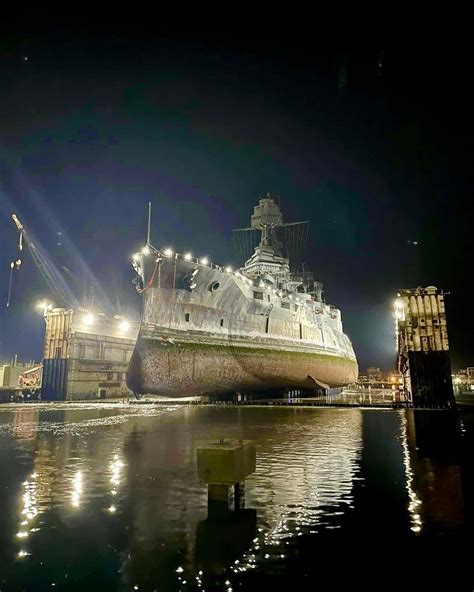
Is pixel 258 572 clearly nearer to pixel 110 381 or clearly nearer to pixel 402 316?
pixel 402 316

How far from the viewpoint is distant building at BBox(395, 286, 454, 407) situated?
30.5 metres

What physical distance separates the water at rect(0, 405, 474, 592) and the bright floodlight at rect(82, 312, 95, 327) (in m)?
31.5

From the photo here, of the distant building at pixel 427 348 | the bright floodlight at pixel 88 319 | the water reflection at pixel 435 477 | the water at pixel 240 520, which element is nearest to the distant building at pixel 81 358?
the bright floodlight at pixel 88 319

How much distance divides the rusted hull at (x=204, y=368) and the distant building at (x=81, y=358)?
9.96 m

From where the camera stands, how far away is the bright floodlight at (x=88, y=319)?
44219mm

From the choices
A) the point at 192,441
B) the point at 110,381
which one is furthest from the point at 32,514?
the point at 110,381

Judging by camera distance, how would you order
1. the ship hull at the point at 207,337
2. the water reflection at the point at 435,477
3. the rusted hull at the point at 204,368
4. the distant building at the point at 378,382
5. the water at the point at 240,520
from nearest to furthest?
the water at the point at 240,520 < the water reflection at the point at 435,477 < the rusted hull at the point at 204,368 < the ship hull at the point at 207,337 < the distant building at the point at 378,382

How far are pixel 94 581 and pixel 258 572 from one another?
2151 mm

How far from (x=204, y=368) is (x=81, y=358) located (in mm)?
16258

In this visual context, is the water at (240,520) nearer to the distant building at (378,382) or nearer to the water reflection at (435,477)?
the water reflection at (435,477)

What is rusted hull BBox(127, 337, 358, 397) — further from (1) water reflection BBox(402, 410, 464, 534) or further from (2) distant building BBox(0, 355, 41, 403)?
(1) water reflection BBox(402, 410, 464, 534)

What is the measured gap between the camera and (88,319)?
4475 centimetres

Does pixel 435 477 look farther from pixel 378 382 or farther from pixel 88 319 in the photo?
pixel 378 382

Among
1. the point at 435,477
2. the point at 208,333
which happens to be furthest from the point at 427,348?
the point at 435,477
